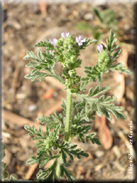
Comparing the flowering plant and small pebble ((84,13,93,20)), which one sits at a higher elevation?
small pebble ((84,13,93,20))

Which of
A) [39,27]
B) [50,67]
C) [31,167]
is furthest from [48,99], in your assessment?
[50,67]

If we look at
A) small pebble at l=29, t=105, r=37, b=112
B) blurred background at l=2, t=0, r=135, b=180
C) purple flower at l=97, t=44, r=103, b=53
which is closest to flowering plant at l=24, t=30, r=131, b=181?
purple flower at l=97, t=44, r=103, b=53

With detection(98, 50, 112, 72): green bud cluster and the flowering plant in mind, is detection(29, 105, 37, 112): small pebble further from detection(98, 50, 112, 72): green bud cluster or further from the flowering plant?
detection(98, 50, 112, 72): green bud cluster

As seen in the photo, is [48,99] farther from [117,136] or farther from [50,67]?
[50,67]

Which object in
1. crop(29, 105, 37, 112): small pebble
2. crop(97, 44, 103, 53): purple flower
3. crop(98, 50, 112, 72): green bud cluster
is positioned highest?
crop(97, 44, 103, 53): purple flower

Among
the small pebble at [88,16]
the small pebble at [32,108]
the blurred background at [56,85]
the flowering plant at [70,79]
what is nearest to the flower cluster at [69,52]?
the flowering plant at [70,79]

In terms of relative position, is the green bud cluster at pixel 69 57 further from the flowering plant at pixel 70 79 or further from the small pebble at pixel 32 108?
the small pebble at pixel 32 108

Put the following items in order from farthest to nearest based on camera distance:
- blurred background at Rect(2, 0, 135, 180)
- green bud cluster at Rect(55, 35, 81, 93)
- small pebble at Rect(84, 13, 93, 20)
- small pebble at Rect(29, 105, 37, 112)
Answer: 1. small pebble at Rect(84, 13, 93, 20)
2. small pebble at Rect(29, 105, 37, 112)
3. blurred background at Rect(2, 0, 135, 180)
4. green bud cluster at Rect(55, 35, 81, 93)

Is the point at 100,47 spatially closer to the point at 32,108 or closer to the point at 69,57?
the point at 69,57

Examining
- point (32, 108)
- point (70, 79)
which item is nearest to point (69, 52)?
point (70, 79)
